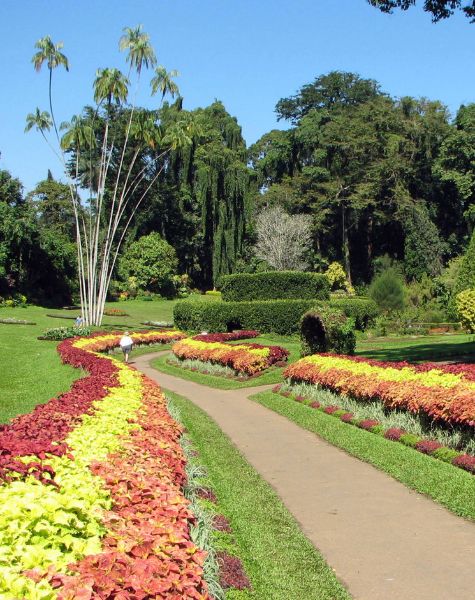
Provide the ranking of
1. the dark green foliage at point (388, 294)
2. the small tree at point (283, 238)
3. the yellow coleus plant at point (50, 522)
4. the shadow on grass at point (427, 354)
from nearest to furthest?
the yellow coleus plant at point (50, 522) → the shadow on grass at point (427, 354) → the dark green foliage at point (388, 294) → the small tree at point (283, 238)

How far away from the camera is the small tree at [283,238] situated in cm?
5434

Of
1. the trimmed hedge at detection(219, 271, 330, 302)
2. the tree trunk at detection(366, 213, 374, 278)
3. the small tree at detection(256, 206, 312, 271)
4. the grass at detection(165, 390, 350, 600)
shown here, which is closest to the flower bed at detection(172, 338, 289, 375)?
the grass at detection(165, 390, 350, 600)

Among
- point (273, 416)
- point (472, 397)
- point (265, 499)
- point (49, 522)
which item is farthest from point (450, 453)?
point (49, 522)

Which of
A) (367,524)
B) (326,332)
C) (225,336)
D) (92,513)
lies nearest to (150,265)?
(225,336)

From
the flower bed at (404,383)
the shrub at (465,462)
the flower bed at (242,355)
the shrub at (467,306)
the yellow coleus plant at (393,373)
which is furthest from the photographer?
the shrub at (467,306)

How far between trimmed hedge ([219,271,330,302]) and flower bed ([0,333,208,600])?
2556 cm

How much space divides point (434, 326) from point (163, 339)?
13.9 m

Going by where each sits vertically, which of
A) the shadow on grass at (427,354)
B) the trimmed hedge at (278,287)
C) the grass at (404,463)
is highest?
the trimmed hedge at (278,287)

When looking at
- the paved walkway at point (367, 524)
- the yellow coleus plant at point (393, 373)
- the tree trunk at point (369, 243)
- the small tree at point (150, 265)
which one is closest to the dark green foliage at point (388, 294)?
the tree trunk at point (369, 243)

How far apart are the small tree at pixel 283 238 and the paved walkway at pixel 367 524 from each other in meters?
44.7

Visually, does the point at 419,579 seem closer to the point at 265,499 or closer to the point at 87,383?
the point at 265,499

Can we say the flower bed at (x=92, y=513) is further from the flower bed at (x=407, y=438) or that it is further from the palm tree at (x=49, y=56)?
the palm tree at (x=49, y=56)

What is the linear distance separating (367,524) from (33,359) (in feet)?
58.2

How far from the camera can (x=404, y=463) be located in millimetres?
8055
